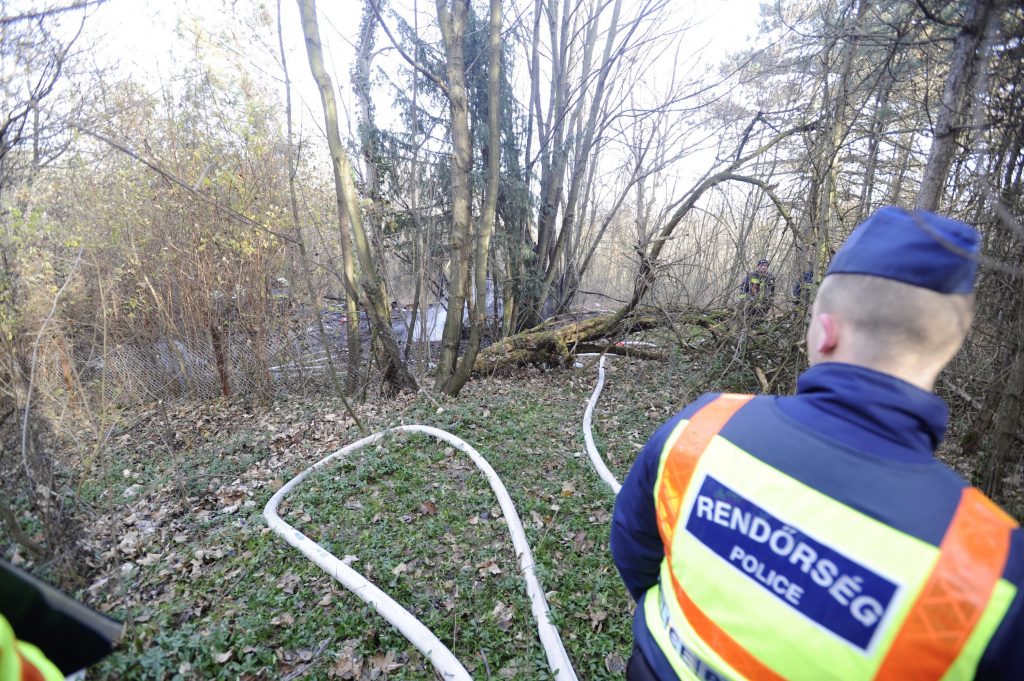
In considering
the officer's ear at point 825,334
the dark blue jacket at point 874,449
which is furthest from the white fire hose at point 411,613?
the officer's ear at point 825,334

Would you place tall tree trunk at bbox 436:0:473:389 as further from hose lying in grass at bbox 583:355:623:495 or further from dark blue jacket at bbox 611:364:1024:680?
dark blue jacket at bbox 611:364:1024:680

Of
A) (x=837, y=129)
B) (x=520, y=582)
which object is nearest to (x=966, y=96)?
(x=837, y=129)

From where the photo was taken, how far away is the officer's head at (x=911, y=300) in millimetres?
1030

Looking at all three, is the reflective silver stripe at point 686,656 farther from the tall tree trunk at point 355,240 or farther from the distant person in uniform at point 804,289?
the tall tree trunk at point 355,240

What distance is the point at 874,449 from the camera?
0.98m

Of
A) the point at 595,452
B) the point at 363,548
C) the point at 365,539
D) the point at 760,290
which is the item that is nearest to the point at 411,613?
the point at 363,548

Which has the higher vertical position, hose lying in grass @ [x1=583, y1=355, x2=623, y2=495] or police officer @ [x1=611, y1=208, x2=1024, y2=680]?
police officer @ [x1=611, y1=208, x2=1024, y2=680]

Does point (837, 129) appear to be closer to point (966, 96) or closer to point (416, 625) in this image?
point (966, 96)

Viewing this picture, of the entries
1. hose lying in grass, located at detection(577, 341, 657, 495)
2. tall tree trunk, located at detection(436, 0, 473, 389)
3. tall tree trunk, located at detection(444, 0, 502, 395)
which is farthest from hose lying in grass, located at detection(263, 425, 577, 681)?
tall tree trunk, located at detection(436, 0, 473, 389)

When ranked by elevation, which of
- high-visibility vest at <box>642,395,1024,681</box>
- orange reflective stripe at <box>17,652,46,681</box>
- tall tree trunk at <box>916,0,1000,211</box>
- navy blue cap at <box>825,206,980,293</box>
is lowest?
orange reflective stripe at <box>17,652,46,681</box>

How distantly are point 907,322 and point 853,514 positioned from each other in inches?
17.3

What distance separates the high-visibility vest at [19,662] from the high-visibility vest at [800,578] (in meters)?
1.34

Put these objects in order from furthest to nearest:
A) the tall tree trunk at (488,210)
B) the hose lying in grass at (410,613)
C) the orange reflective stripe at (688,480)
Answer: the tall tree trunk at (488,210) < the hose lying in grass at (410,613) < the orange reflective stripe at (688,480)

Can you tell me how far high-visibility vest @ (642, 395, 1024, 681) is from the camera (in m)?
0.84
